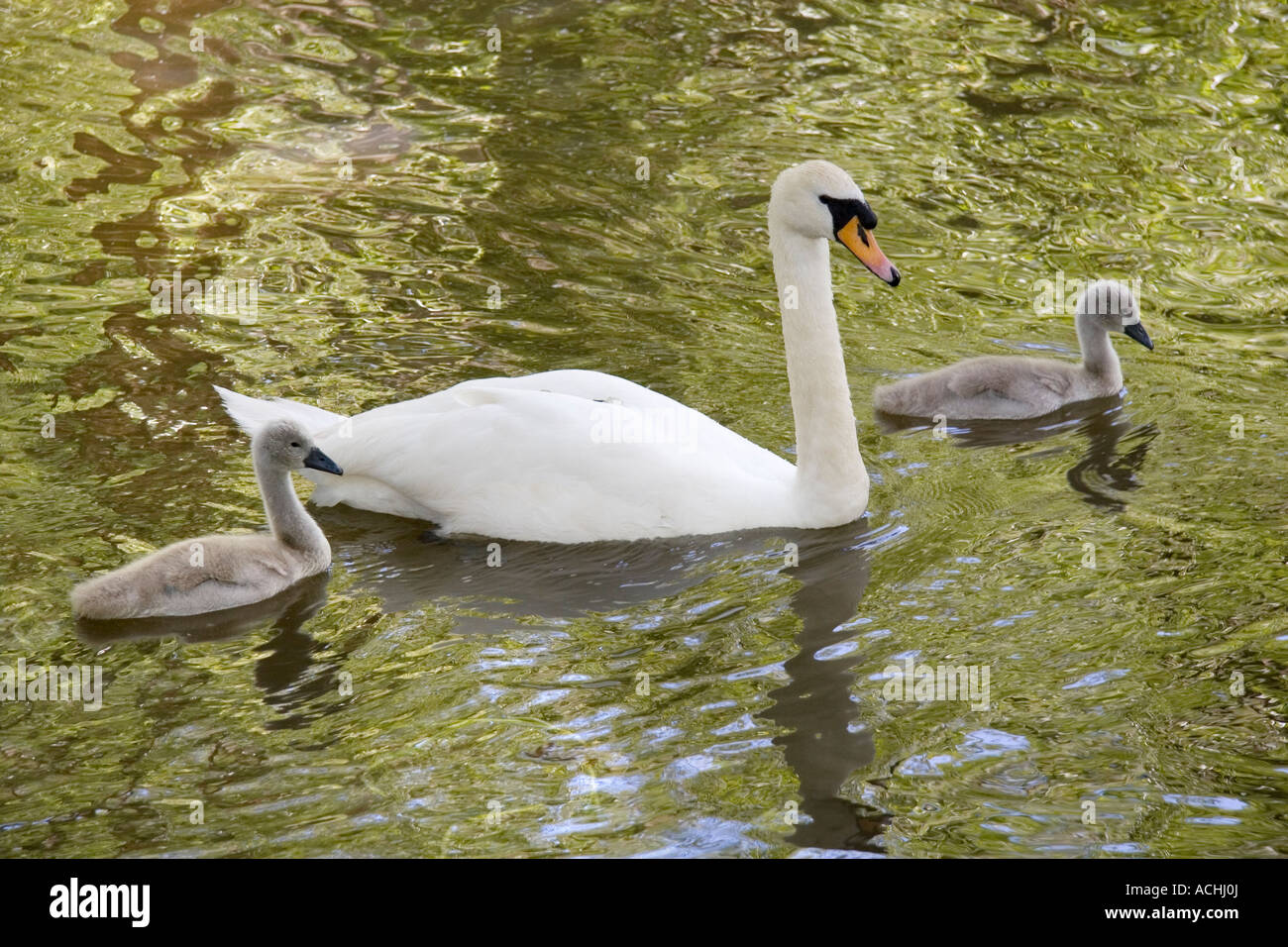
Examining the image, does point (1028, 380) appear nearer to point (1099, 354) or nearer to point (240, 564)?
point (1099, 354)

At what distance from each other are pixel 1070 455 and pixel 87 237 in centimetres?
619

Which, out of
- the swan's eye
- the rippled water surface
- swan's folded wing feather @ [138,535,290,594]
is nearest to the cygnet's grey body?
the rippled water surface

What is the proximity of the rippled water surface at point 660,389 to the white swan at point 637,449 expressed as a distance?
158 millimetres

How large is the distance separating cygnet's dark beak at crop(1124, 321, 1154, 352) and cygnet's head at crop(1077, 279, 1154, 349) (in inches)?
1.5

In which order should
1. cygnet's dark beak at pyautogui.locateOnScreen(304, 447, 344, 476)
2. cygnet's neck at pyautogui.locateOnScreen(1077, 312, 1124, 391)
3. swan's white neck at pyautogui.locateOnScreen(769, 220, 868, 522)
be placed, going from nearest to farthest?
cygnet's dark beak at pyautogui.locateOnScreen(304, 447, 344, 476) → swan's white neck at pyautogui.locateOnScreen(769, 220, 868, 522) → cygnet's neck at pyautogui.locateOnScreen(1077, 312, 1124, 391)

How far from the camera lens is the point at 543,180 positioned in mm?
11664

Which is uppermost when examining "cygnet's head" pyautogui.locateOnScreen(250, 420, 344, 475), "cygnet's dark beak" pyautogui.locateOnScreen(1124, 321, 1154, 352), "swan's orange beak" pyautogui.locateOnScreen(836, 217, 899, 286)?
"swan's orange beak" pyautogui.locateOnScreen(836, 217, 899, 286)

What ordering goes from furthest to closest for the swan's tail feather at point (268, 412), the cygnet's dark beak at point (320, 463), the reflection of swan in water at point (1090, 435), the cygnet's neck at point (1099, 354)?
1. the cygnet's neck at point (1099, 354)
2. the reflection of swan in water at point (1090, 435)
3. the swan's tail feather at point (268, 412)
4. the cygnet's dark beak at point (320, 463)

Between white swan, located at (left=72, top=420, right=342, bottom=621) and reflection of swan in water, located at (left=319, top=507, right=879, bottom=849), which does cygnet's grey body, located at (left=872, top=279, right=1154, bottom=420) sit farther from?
white swan, located at (left=72, top=420, right=342, bottom=621)

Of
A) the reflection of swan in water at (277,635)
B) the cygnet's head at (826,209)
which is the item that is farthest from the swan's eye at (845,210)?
the reflection of swan in water at (277,635)

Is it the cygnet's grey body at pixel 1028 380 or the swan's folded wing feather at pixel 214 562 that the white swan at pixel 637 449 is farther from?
the cygnet's grey body at pixel 1028 380

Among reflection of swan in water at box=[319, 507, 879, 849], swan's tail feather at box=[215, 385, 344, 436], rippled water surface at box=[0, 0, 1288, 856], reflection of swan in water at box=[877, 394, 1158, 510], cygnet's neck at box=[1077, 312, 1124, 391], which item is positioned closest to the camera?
rippled water surface at box=[0, 0, 1288, 856]

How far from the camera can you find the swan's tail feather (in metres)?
7.65

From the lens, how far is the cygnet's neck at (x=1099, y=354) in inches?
358
